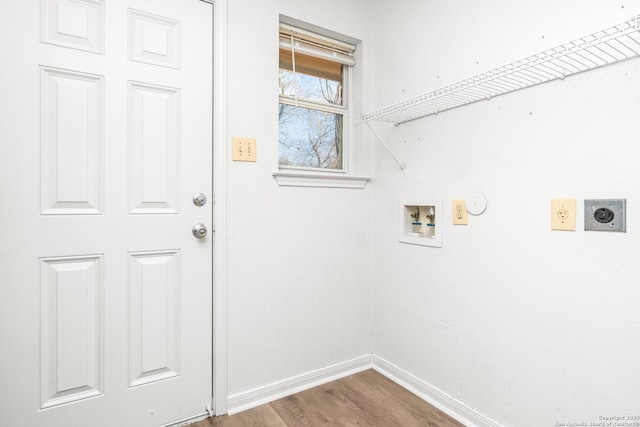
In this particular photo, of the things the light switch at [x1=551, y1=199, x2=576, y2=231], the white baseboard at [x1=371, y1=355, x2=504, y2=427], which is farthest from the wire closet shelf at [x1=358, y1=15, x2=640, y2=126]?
the white baseboard at [x1=371, y1=355, x2=504, y2=427]

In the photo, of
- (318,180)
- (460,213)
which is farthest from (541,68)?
(318,180)

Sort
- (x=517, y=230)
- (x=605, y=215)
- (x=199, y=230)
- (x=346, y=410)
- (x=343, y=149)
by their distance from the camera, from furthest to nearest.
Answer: (x=343, y=149) → (x=346, y=410) → (x=199, y=230) → (x=517, y=230) → (x=605, y=215)

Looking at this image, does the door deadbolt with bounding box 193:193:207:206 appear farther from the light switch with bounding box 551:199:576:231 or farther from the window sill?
the light switch with bounding box 551:199:576:231

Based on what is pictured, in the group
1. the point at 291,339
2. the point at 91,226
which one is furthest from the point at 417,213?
the point at 91,226

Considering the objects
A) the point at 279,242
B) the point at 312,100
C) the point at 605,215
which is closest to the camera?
the point at 605,215

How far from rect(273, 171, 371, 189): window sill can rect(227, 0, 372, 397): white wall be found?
33 millimetres

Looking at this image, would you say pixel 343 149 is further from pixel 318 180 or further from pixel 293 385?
pixel 293 385

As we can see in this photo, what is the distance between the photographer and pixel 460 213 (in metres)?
1.57

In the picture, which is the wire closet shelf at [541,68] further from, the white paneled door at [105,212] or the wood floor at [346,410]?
the wood floor at [346,410]

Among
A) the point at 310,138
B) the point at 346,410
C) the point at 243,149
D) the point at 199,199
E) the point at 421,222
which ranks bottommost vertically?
the point at 346,410

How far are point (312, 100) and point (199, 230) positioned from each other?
100cm

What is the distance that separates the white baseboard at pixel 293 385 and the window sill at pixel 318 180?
3.43 feet

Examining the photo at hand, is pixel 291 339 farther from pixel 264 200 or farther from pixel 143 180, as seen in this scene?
pixel 143 180

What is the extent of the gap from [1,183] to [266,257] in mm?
1070
